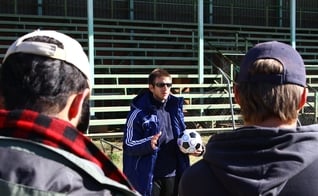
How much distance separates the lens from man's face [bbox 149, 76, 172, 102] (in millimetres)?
4684

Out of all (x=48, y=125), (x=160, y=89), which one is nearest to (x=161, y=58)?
(x=160, y=89)

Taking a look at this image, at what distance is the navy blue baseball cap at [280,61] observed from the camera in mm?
1890

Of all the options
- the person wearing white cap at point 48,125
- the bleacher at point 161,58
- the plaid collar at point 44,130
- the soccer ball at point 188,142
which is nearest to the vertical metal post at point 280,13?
the bleacher at point 161,58

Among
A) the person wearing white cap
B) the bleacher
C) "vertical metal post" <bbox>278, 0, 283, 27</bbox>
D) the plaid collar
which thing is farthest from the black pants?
"vertical metal post" <bbox>278, 0, 283, 27</bbox>

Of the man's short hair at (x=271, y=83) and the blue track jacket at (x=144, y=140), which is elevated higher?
the man's short hair at (x=271, y=83)

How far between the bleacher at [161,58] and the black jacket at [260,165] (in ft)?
32.5

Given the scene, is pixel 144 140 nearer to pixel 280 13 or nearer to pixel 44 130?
pixel 44 130

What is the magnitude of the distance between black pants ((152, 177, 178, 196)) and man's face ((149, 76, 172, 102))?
2.28 feet

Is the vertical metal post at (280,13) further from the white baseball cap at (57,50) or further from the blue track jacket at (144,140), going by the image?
the white baseball cap at (57,50)

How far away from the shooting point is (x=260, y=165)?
1.86m

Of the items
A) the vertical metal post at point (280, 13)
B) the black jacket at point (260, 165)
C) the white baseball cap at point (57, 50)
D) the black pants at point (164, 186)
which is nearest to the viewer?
the white baseball cap at point (57, 50)

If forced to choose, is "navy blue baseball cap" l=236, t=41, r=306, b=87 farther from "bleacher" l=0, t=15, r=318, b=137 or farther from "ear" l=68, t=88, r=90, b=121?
"bleacher" l=0, t=15, r=318, b=137

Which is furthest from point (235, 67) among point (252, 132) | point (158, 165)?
point (252, 132)

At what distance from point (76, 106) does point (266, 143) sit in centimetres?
70
